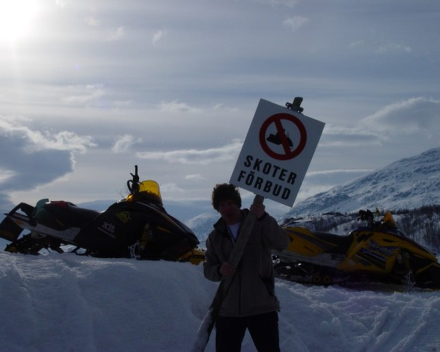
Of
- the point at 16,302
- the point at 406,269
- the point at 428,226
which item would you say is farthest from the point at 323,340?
the point at 428,226

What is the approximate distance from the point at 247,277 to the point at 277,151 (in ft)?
3.07

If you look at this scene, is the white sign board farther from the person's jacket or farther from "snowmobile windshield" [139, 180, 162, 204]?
"snowmobile windshield" [139, 180, 162, 204]

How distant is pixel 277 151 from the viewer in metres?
4.52

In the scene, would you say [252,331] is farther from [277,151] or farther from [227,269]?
[277,151]

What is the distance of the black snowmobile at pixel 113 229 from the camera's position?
8.66 m

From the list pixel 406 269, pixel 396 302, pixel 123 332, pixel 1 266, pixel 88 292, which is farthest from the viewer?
pixel 406 269

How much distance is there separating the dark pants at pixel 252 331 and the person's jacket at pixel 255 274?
49 millimetres

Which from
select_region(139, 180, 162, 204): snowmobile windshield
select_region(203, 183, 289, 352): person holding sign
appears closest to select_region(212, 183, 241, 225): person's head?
select_region(203, 183, 289, 352): person holding sign

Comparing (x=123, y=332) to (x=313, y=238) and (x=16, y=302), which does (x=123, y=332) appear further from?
(x=313, y=238)

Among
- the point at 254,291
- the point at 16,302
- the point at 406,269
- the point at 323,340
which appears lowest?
the point at 16,302

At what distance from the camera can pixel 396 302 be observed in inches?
270

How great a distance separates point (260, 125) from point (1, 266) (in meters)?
3.06

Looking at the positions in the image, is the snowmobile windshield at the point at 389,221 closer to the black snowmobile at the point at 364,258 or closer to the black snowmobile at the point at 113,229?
the black snowmobile at the point at 364,258

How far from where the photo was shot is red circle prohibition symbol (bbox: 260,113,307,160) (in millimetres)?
4508
